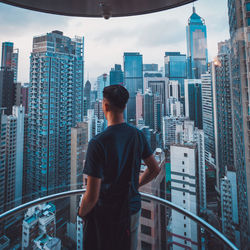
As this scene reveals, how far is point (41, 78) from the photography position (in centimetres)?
236

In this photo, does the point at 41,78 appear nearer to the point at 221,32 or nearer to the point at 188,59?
the point at 188,59

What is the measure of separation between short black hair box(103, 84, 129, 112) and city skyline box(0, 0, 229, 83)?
3.73 feet

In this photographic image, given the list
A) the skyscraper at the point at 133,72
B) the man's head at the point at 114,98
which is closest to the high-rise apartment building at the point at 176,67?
the skyscraper at the point at 133,72

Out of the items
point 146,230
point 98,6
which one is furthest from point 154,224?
point 98,6

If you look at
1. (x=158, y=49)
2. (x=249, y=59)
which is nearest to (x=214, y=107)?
(x=249, y=59)

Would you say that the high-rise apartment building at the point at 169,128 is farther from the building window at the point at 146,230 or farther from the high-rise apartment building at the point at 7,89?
the high-rise apartment building at the point at 7,89

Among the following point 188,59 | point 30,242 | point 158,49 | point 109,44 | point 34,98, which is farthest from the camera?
point 34,98

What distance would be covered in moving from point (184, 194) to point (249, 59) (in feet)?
5.08

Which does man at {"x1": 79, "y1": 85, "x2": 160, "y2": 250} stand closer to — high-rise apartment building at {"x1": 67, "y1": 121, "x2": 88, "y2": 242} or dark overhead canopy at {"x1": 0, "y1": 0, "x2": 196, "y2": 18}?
dark overhead canopy at {"x1": 0, "y1": 0, "x2": 196, "y2": 18}

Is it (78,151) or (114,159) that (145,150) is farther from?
(78,151)

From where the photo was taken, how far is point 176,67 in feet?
7.52

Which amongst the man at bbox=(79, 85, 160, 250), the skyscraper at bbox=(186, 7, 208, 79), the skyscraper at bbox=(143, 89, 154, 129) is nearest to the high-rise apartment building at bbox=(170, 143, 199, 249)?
the skyscraper at bbox=(143, 89, 154, 129)

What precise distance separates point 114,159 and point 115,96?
0.23 metres

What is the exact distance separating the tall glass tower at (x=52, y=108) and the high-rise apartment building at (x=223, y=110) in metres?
1.59
